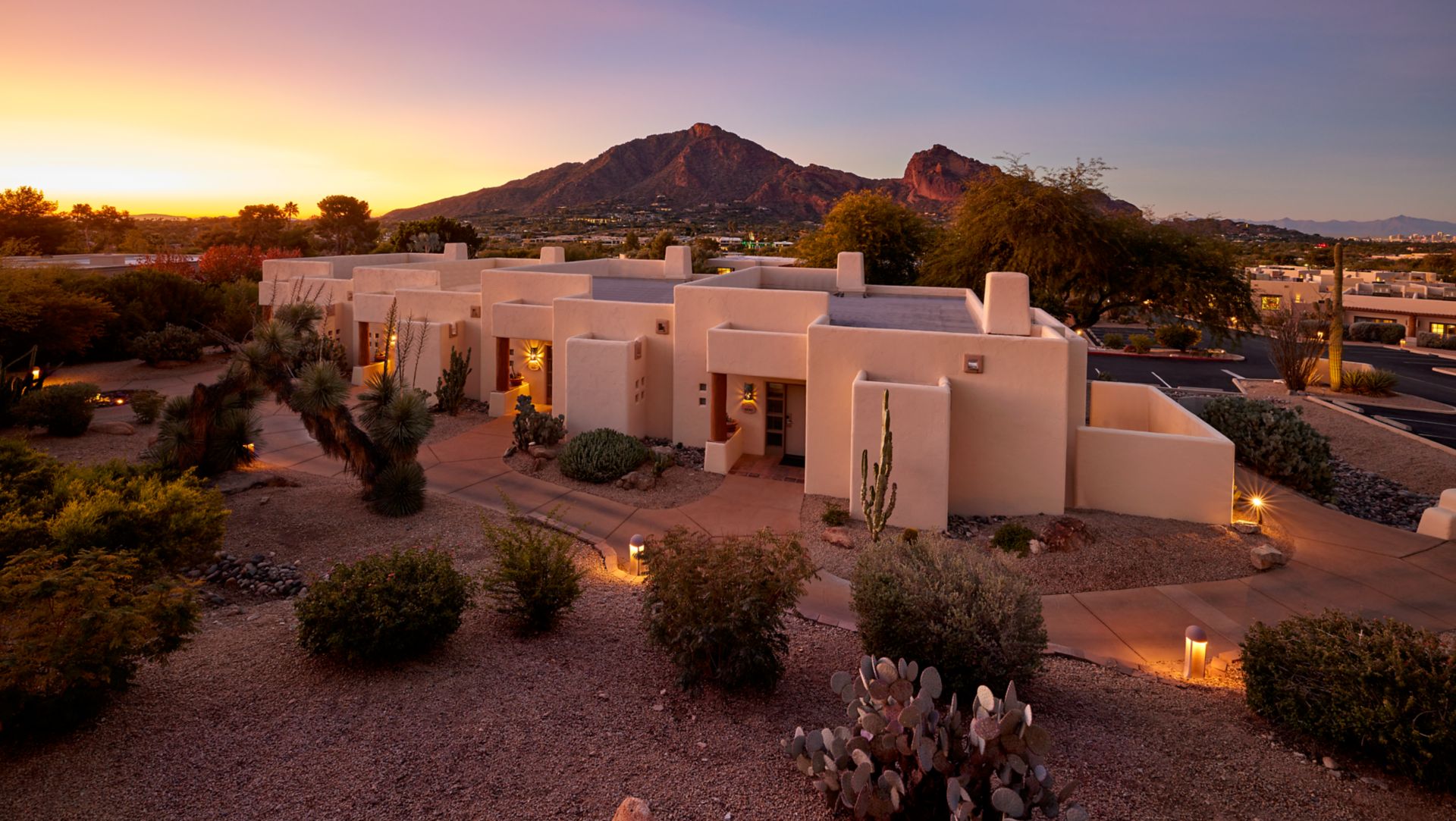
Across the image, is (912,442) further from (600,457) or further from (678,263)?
(678,263)

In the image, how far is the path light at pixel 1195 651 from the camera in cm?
753

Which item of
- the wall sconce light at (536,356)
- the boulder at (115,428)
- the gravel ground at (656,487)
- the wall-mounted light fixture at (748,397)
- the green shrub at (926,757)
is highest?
the wall sconce light at (536,356)

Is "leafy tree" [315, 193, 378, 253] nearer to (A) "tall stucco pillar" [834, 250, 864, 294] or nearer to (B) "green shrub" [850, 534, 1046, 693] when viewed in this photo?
(A) "tall stucco pillar" [834, 250, 864, 294]

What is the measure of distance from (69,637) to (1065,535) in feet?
36.2

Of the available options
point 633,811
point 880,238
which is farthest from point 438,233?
point 633,811

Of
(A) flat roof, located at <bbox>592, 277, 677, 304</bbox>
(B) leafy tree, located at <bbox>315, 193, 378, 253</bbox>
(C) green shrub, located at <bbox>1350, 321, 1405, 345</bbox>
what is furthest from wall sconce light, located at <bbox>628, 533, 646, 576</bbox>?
(B) leafy tree, located at <bbox>315, 193, 378, 253</bbox>

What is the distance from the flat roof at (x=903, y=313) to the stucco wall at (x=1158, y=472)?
3536mm

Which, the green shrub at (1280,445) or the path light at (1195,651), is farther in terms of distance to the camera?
the green shrub at (1280,445)

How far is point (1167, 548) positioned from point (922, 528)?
134 inches

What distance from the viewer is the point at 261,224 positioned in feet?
225

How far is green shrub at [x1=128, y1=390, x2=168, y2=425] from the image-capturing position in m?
17.0

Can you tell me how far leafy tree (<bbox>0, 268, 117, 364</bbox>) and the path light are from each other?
25022 mm

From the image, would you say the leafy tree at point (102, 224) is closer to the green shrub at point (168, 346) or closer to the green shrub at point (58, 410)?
the green shrub at point (168, 346)

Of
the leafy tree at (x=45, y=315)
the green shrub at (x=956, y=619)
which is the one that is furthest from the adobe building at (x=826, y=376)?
the green shrub at (x=956, y=619)
